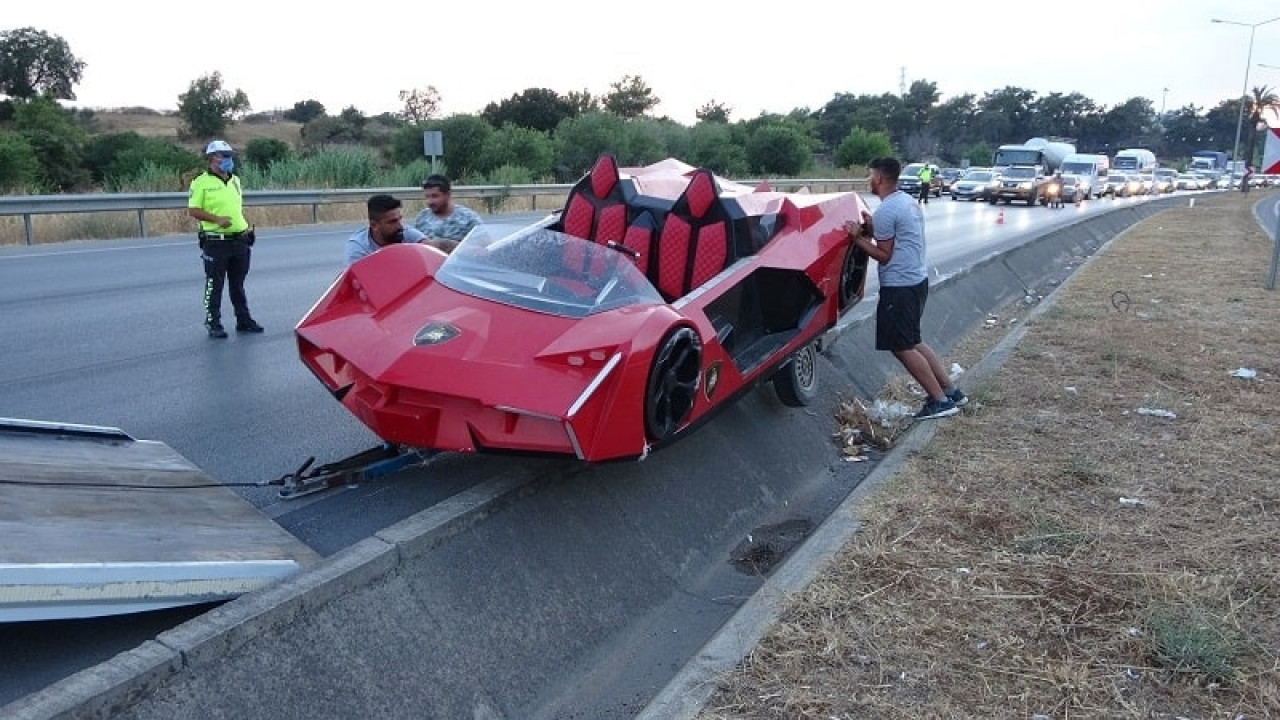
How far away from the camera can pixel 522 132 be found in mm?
39750

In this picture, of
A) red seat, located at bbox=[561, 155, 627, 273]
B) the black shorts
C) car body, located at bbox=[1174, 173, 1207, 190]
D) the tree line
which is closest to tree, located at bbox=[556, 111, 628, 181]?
the tree line

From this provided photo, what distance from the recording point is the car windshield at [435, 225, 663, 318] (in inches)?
201

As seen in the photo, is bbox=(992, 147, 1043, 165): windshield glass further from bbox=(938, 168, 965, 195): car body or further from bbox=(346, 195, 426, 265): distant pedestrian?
bbox=(346, 195, 426, 265): distant pedestrian

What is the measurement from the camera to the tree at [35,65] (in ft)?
202

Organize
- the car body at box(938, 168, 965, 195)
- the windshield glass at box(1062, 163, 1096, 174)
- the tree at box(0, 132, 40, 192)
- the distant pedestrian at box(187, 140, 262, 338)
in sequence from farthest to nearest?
1. the windshield glass at box(1062, 163, 1096, 174)
2. the car body at box(938, 168, 965, 195)
3. the tree at box(0, 132, 40, 192)
4. the distant pedestrian at box(187, 140, 262, 338)

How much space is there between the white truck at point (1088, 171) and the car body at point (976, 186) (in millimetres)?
6630

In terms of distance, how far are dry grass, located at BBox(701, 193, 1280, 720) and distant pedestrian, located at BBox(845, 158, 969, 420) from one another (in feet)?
1.38

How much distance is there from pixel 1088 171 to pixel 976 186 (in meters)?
10.7

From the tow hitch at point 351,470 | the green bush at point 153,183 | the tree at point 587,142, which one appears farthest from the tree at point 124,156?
the tow hitch at point 351,470

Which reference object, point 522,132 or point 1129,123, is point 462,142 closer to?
point 522,132

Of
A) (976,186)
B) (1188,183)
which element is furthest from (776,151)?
(1188,183)

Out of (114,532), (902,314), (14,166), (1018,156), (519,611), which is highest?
(1018,156)

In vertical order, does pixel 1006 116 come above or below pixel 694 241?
above

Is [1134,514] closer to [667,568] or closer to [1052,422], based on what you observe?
[1052,422]
